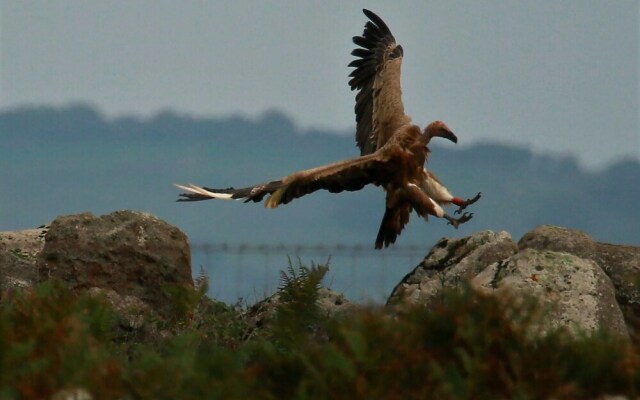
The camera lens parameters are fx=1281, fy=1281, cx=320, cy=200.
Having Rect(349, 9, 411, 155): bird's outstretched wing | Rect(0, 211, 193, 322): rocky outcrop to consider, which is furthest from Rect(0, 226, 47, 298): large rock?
Rect(349, 9, 411, 155): bird's outstretched wing

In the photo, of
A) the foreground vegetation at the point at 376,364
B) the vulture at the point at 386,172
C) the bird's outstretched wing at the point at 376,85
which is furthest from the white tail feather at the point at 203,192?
the foreground vegetation at the point at 376,364

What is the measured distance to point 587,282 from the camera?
34.1 ft

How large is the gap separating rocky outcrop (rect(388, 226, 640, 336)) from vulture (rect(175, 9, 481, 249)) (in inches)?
55.7

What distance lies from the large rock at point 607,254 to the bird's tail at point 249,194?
2562 mm

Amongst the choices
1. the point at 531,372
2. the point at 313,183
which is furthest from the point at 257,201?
the point at 531,372

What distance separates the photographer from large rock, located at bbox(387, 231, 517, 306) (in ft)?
→ 37.7

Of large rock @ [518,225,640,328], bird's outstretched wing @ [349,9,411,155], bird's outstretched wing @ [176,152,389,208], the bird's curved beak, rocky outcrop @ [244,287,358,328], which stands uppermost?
bird's outstretched wing @ [349,9,411,155]

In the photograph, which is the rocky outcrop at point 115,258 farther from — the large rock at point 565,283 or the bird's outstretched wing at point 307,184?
the large rock at point 565,283

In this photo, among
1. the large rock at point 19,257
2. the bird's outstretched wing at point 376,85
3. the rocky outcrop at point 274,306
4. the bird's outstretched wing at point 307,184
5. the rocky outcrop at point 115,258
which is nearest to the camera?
the rocky outcrop at point 274,306

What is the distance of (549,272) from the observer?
10.3 metres

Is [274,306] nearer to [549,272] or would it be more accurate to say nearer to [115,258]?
[115,258]

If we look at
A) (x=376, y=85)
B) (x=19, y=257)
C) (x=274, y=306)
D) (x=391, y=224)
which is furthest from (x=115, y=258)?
(x=376, y=85)

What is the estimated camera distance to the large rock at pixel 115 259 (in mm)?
12148

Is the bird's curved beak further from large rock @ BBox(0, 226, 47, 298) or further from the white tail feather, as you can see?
large rock @ BBox(0, 226, 47, 298)
